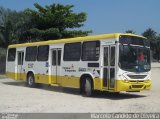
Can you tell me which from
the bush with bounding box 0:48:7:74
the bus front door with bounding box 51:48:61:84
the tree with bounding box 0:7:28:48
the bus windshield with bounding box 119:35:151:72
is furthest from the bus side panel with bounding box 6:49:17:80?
the tree with bounding box 0:7:28:48

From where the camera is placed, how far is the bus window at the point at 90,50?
723 inches

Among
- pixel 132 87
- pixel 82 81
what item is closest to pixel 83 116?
pixel 132 87

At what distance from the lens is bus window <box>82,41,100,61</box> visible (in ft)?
60.3

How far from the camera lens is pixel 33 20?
40.5m

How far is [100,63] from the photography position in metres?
18.0

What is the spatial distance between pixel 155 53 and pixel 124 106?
117619mm

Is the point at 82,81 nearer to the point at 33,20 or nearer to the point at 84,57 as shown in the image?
the point at 84,57

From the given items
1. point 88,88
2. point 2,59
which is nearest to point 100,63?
point 88,88

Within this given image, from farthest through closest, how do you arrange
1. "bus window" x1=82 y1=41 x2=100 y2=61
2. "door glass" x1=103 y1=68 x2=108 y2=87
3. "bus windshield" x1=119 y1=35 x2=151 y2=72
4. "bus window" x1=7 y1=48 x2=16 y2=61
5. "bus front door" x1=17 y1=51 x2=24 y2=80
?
"bus window" x1=7 y1=48 x2=16 y2=61 < "bus front door" x1=17 y1=51 x2=24 y2=80 < "bus window" x1=82 y1=41 x2=100 y2=61 < "door glass" x1=103 y1=68 x2=108 y2=87 < "bus windshield" x1=119 y1=35 x2=151 y2=72

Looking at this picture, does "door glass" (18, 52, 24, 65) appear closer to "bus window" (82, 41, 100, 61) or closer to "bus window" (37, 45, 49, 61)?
"bus window" (37, 45, 49, 61)

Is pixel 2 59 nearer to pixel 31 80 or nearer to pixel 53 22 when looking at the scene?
pixel 53 22

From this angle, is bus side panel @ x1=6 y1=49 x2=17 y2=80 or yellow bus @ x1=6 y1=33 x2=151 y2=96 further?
bus side panel @ x1=6 y1=49 x2=17 y2=80

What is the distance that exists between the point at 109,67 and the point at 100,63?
1.93ft

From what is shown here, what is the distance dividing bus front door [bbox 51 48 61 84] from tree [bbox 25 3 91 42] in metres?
16.3
